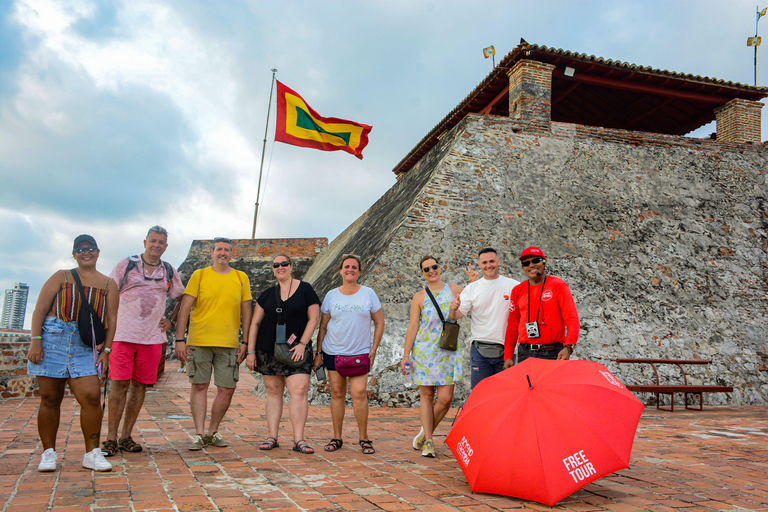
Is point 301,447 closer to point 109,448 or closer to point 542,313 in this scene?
point 109,448

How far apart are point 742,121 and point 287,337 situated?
12122 mm

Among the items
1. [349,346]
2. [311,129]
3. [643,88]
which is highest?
[643,88]

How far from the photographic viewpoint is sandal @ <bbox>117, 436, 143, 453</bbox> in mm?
4293

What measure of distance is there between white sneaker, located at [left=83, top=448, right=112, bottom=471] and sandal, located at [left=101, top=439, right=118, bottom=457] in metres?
0.35

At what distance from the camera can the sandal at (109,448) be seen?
4.10 metres

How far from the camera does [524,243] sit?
9070mm

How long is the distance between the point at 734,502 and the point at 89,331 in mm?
4453

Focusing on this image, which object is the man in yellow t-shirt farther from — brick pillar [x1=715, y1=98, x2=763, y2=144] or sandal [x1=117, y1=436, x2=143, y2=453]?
brick pillar [x1=715, y1=98, x2=763, y2=144]

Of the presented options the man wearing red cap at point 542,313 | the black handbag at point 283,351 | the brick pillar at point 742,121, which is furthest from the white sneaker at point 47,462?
the brick pillar at point 742,121

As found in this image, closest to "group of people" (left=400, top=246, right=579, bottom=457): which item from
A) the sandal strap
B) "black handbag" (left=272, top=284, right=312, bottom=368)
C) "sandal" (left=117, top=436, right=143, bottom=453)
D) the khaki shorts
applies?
"black handbag" (left=272, top=284, right=312, bottom=368)

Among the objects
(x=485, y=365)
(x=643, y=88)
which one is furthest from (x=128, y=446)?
(x=643, y=88)

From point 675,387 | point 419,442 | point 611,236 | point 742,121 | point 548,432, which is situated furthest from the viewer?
point 742,121

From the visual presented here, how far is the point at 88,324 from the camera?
12.7ft

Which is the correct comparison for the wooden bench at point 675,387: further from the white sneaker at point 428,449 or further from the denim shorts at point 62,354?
the denim shorts at point 62,354
